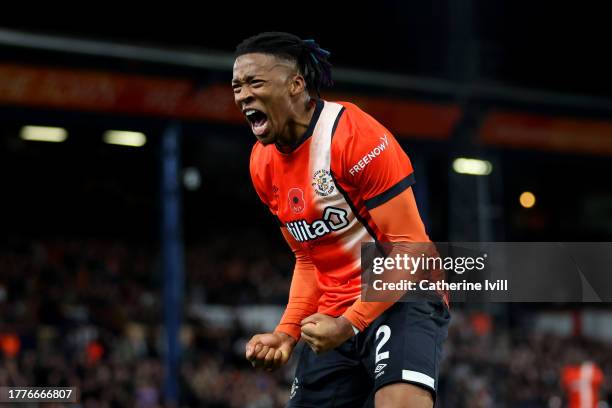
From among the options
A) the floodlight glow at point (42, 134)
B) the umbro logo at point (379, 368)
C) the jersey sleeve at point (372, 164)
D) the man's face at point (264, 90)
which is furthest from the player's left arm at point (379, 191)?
the floodlight glow at point (42, 134)

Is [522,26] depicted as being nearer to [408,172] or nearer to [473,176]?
[473,176]

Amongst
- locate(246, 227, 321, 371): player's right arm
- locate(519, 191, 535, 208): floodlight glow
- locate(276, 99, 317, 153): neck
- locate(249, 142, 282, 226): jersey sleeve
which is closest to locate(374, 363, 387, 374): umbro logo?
locate(246, 227, 321, 371): player's right arm

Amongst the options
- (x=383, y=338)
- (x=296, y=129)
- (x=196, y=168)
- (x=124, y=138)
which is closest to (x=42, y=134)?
(x=124, y=138)

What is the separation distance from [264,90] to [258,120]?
0.16 meters

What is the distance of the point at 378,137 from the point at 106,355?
12.6m

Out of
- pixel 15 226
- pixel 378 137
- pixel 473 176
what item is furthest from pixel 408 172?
pixel 15 226

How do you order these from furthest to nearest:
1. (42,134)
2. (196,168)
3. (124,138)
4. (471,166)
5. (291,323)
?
(196,168), (471,166), (124,138), (42,134), (291,323)

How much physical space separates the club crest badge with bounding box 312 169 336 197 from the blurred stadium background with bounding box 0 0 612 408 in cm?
1026

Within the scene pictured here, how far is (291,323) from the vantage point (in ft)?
16.3

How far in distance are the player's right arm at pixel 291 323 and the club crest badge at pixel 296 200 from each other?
0.29 metres

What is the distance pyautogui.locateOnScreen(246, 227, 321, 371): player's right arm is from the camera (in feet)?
15.3

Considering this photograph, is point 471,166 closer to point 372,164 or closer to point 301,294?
point 301,294

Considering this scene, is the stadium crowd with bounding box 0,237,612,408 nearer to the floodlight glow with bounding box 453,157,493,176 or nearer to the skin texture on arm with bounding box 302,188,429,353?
the floodlight glow with bounding box 453,157,493,176

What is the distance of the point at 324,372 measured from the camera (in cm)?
491
